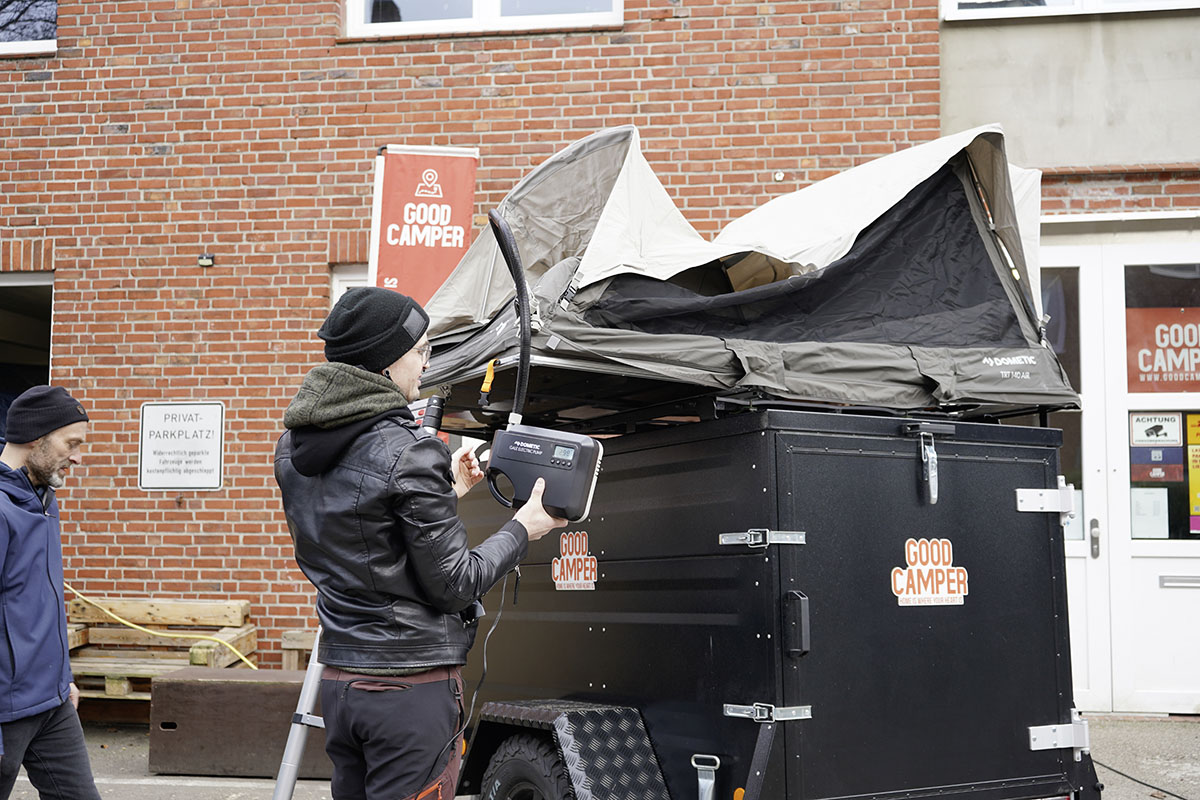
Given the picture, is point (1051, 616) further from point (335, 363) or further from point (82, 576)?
point (82, 576)

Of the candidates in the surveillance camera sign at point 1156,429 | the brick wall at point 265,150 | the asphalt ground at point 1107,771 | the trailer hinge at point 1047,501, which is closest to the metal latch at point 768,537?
the trailer hinge at point 1047,501

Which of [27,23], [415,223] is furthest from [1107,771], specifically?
[27,23]

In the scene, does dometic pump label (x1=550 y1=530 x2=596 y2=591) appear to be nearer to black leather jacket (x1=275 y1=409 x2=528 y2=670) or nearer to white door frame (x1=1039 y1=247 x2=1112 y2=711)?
black leather jacket (x1=275 y1=409 x2=528 y2=670)

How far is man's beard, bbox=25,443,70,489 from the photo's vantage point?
13.6ft

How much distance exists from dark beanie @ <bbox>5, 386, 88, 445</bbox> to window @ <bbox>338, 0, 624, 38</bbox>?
17.3ft

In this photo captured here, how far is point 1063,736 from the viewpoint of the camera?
3900mm

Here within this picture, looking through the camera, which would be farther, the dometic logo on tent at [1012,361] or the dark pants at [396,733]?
the dometic logo on tent at [1012,361]

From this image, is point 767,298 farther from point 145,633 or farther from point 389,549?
point 145,633

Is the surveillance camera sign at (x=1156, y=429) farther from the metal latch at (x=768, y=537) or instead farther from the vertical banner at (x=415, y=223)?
the metal latch at (x=768, y=537)

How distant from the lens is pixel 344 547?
2982mm

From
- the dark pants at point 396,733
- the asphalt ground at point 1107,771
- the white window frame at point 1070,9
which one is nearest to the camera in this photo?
the dark pants at point 396,733

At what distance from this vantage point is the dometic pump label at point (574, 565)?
171 inches

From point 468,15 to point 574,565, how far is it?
5.76 meters

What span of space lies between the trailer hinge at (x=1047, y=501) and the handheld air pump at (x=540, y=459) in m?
1.58
